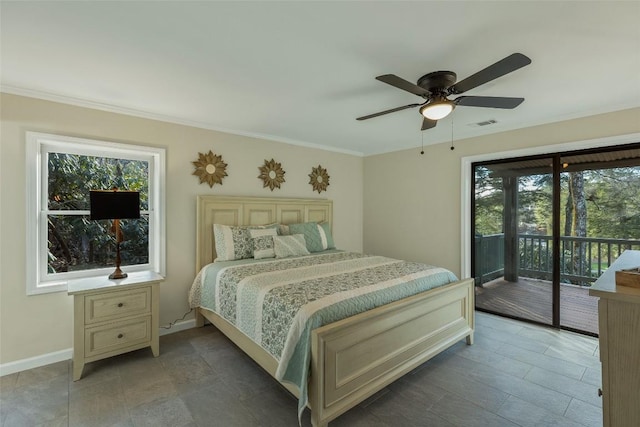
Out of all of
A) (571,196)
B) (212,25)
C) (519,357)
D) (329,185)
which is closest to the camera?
(212,25)

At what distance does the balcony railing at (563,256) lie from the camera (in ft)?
10.2

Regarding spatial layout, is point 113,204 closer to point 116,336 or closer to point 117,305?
point 117,305

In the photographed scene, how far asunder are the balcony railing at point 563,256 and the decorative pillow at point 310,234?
2.26 m

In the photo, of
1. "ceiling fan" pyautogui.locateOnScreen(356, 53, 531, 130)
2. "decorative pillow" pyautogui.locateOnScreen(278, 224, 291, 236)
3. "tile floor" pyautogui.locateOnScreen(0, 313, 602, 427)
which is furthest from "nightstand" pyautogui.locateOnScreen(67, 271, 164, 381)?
"ceiling fan" pyautogui.locateOnScreen(356, 53, 531, 130)

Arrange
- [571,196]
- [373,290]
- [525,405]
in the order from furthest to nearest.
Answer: [571,196]
[373,290]
[525,405]

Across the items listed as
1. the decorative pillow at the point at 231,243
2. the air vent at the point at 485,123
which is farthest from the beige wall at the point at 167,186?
the air vent at the point at 485,123

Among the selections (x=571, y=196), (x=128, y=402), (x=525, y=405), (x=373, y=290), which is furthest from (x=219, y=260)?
(x=571, y=196)

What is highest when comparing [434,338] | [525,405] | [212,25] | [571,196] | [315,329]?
A: [212,25]

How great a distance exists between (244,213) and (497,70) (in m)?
3.04

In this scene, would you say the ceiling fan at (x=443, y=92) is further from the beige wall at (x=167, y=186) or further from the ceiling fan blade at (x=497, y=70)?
the beige wall at (x=167, y=186)

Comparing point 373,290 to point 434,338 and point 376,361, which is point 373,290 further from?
point 434,338

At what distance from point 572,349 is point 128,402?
154 inches

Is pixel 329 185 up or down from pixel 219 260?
up

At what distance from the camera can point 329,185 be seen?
192 inches
